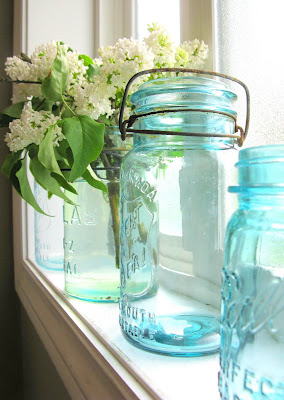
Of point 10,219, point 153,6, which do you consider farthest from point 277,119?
point 10,219

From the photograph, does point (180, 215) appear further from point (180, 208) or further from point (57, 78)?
point (57, 78)

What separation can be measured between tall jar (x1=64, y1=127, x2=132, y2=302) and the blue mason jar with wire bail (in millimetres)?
153

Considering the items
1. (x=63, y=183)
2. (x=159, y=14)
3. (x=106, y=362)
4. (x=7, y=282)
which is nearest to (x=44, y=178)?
(x=63, y=183)

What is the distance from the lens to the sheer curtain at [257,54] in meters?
0.47

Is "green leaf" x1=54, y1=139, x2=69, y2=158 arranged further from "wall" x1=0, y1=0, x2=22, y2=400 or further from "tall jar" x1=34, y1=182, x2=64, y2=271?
"wall" x1=0, y1=0, x2=22, y2=400

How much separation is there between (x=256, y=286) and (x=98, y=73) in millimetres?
356

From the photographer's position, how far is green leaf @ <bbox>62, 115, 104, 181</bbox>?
17.4 inches

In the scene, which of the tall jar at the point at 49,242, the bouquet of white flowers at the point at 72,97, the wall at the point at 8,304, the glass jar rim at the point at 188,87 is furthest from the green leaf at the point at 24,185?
the wall at the point at 8,304

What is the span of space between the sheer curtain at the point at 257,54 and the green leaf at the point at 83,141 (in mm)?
205

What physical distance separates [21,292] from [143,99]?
0.82m

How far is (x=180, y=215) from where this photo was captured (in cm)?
41

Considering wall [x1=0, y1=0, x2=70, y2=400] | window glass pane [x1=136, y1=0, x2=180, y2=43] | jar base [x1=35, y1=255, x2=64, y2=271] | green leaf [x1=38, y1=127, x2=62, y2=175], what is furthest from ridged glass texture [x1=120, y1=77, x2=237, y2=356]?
wall [x1=0, y1=0, x2=70, y2=400]

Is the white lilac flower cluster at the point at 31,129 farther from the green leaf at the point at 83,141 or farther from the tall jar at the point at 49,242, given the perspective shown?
the tall jar at the point at 49,242

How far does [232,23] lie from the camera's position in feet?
1.78
